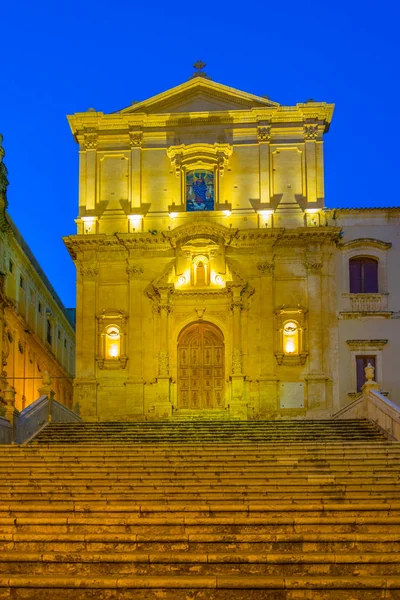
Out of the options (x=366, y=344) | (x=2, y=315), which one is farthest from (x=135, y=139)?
(x=366, y=344)

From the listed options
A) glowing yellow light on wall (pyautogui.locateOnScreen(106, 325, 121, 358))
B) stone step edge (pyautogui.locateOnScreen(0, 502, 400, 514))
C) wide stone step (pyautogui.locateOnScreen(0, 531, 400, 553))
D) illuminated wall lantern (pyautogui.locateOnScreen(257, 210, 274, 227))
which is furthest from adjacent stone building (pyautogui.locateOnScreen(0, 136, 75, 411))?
wide stone step (pyautogui.locateOnScreen(0, 531, 400, 553))

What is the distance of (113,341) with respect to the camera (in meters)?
33.6

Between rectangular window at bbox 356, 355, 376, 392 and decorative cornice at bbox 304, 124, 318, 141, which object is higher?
decorative cornice at bbox 304, 124, 318, 141

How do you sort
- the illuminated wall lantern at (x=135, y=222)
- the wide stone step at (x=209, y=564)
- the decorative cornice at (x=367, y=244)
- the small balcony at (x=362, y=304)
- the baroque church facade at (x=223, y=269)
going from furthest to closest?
1. the illuminated wall lantern at (x=135, y=222)
2. the decorative cornice at (x=367, y=244)
3. the small balcony at (x=362, y=304)
4. the baroque church facade at (x=223, y=269)
5. the wide stone step at (x=209, y=564)

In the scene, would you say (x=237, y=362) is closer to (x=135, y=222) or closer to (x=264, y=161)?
(x=135, y=222)

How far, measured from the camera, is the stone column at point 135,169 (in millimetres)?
34625

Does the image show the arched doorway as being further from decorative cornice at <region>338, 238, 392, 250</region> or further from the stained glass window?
decorative cornice at <region>338, 238, 392, 250</region>

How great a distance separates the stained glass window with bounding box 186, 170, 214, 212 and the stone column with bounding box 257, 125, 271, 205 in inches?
80.4

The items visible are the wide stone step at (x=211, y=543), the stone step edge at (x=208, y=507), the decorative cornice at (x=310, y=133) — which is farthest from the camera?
the decorative cornice at (x=310, y=133)

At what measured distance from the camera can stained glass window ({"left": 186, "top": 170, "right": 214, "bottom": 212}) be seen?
34719mm

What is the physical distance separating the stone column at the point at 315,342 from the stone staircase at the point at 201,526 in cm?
1292

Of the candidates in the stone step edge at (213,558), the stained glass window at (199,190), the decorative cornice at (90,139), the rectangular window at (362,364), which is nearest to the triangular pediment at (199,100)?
the decorative cornice at (90,139)

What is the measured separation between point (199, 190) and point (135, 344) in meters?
6.85

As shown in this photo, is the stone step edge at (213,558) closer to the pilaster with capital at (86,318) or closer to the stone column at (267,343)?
the stone column at (267,343)
